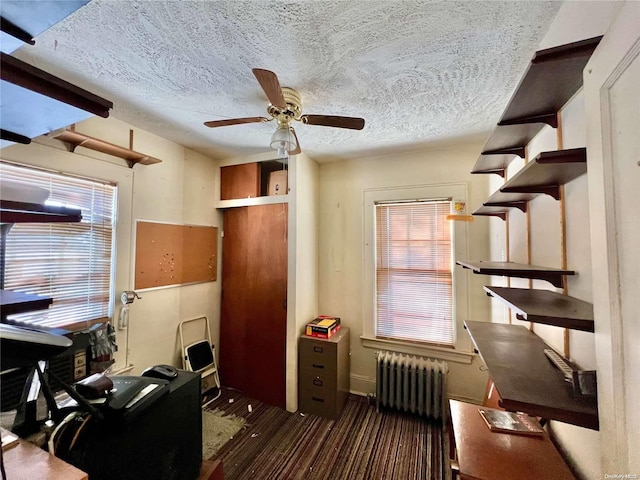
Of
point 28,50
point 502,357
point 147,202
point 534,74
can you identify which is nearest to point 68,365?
point 147,202

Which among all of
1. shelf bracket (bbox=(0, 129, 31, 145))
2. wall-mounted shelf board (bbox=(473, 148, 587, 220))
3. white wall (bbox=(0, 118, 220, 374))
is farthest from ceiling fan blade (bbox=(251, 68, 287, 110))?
white wall (bbox=(0, 118, 220, 374))

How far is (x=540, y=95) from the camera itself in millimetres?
1078

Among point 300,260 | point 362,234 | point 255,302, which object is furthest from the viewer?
point 362,234

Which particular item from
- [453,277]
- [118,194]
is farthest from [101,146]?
[453,277]

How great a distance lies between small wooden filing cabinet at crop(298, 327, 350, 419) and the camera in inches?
101

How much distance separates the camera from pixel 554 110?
119 centimetres

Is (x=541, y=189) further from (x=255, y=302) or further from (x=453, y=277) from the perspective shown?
(x=255, y=302)

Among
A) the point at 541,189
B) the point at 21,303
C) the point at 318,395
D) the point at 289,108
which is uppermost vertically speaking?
the point at 289,108

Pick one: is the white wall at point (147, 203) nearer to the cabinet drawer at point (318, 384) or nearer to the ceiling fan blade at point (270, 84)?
the cabinet drawer at point (318, 384)

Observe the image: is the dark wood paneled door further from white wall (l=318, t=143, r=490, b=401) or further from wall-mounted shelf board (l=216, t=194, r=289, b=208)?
white wall (l=318, t=143, r=490, b=401)

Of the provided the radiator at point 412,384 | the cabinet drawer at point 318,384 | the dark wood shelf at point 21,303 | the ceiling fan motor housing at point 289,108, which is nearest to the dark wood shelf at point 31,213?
the dark wood shelf at point 21,303

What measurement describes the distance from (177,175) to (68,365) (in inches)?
71.8

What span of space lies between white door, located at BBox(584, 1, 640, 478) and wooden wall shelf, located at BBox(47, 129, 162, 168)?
2.59 meters

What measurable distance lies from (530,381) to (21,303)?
5.55 ft
